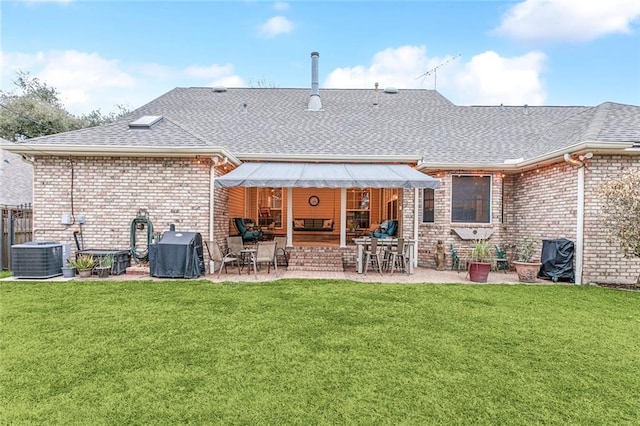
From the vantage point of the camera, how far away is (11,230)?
10742mm

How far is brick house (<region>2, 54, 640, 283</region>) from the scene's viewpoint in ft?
31.7

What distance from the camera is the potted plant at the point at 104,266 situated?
9648 mm

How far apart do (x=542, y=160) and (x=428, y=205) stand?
3.89 meters

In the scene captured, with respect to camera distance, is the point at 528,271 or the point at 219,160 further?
the point at 219,160

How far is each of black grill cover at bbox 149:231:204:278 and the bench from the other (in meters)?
9.32

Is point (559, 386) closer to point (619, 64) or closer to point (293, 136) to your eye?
point (293, 136)

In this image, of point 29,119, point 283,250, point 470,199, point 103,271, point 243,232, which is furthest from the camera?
point 29,119

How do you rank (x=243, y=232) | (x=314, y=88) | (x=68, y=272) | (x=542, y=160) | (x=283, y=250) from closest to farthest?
(x=68, y=272), (x=542, y=160), (x=283, y=250), (x=243, y=232), (x=314, y=88)

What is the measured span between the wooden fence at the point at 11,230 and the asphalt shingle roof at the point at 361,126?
2.74m

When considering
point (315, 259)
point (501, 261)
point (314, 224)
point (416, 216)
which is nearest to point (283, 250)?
point (315, 259)

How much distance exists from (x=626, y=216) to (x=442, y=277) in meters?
4.95

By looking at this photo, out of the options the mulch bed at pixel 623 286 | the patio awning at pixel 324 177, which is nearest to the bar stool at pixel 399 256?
the patio awning at pixel 324 177

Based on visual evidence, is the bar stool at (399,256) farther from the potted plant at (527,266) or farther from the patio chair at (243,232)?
the patio chair at (243,232)

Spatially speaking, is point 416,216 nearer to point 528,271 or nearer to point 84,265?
point 528,271
